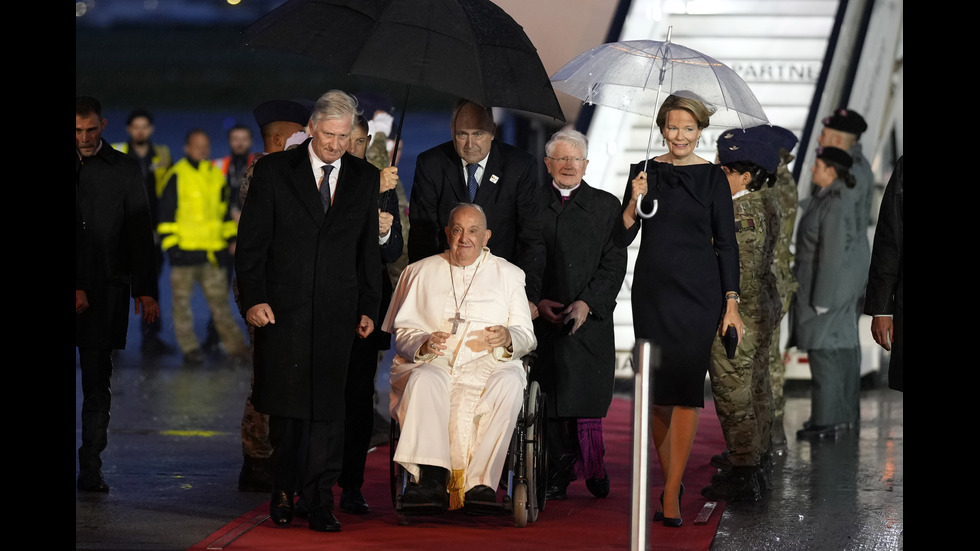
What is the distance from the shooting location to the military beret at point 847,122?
372 inches

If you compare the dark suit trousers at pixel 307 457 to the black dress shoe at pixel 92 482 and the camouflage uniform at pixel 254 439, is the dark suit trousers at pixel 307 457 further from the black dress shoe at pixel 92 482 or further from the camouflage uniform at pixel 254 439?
the black dress shoe at pixel 92 482

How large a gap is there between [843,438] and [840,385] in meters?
0.40

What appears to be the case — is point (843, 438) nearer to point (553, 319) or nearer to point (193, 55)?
point (553, 319)

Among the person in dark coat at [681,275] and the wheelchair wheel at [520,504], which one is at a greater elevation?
the person in dark coat at [681,275]

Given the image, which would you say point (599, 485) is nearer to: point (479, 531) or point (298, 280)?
point (479, 531)

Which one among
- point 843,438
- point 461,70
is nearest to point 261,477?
point 461,70

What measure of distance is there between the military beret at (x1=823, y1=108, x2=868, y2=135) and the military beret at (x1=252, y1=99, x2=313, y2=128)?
3.96 metres

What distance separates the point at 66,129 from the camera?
5.01m

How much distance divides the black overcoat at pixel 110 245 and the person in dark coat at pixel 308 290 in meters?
1.08

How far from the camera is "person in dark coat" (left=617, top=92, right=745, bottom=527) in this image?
19.7 feet

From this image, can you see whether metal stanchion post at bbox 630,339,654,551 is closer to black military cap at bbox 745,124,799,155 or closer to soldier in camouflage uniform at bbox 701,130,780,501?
soldier in camouflage uniform at bbox 701,130,780,501

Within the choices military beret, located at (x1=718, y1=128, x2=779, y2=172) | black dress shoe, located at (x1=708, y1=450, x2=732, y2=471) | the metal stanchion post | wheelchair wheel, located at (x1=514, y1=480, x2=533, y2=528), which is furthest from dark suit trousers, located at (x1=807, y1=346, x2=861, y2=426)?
the metal stanchion post

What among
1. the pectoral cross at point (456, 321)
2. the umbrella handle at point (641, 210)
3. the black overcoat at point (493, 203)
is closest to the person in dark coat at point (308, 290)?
the pectoral cross at point (456, 321)

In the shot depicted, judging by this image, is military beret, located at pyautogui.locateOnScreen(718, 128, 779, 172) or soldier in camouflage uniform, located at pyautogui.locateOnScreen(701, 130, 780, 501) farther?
military beret, located at pyautogui.locateOnScreen(718, 128, 779, 172)
